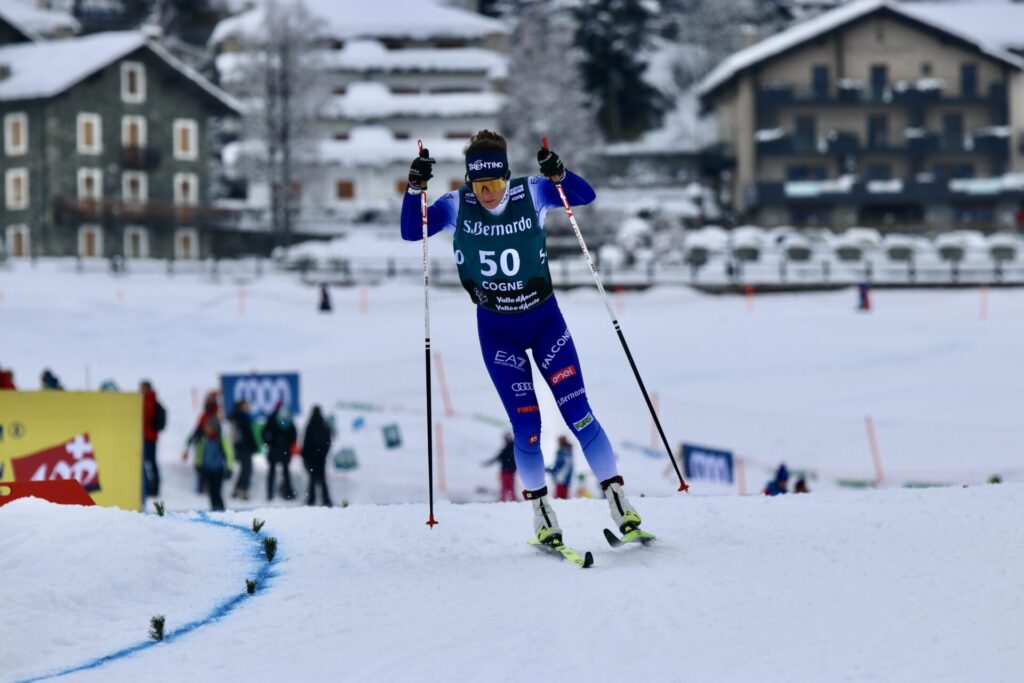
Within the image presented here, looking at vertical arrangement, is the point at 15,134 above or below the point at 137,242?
above

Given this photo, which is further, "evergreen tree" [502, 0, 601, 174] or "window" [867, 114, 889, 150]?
"window" [867, 114, 889, 150]

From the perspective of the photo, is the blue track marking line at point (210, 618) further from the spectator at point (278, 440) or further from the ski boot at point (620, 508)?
the spectator at point (278, 440)

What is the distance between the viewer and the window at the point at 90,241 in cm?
6147

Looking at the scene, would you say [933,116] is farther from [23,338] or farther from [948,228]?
[23,338]

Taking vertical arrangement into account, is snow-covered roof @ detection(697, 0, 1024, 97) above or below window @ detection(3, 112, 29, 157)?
above

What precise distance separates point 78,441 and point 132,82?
52.9m

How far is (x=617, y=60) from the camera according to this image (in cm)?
8856

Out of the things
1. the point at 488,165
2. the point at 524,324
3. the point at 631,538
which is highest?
the point at 488,165

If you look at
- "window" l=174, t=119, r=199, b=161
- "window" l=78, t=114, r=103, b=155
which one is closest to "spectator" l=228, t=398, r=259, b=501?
"window" l=78, t=114, r=103, b=155

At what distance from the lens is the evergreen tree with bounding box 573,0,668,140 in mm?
87562

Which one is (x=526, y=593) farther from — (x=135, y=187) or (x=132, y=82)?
(x=135, y=187)

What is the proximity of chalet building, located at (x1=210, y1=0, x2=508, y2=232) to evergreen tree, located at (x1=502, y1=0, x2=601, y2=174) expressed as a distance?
3.12 metres

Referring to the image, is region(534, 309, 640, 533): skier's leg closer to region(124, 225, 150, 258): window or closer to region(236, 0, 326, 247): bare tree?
region(236, 0, 326, 247): bare tree

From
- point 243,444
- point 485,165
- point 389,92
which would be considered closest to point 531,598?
point 485,165
